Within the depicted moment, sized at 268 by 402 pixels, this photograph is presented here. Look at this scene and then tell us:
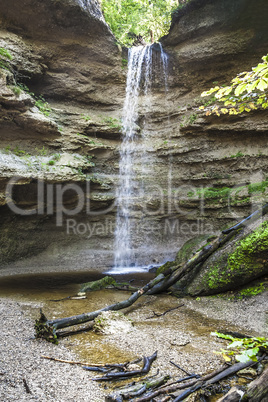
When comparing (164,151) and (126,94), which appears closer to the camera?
(164,151)

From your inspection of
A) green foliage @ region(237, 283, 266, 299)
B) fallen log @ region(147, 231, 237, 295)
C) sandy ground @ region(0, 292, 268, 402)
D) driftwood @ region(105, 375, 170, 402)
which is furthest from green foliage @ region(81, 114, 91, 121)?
driftwood @ region(105, 375, 170, 402)

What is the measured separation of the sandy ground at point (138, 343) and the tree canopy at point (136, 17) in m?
16.5

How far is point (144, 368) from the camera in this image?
2.91 meters

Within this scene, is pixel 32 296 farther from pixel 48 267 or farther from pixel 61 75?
pixel 61 75

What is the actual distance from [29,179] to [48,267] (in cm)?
405

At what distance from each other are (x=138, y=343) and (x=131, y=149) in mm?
11282

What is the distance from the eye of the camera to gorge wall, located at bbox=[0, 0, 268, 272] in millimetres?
10891

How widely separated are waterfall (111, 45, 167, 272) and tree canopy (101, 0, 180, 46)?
3479mm

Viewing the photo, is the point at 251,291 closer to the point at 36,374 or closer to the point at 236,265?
the point at 236,265

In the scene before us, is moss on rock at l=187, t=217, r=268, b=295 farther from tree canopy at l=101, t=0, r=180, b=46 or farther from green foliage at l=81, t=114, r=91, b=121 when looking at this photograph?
tree canopy at l=101, t=0, r=180, b=46

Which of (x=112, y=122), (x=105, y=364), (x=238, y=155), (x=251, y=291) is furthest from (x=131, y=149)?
(x=105, y=364)

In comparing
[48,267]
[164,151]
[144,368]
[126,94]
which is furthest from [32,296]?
[126,94]

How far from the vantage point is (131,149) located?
546 inches

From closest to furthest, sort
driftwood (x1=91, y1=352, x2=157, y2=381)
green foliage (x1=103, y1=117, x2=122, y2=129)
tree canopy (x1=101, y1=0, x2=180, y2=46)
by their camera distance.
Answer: driftwood (x1=91, y1=352, x2=157, y2=381) → green foliage (x1=103, y1=117, x2=122, y2=129) → tree canopy (x1=101, y1=0, x2=180, y2=46)
